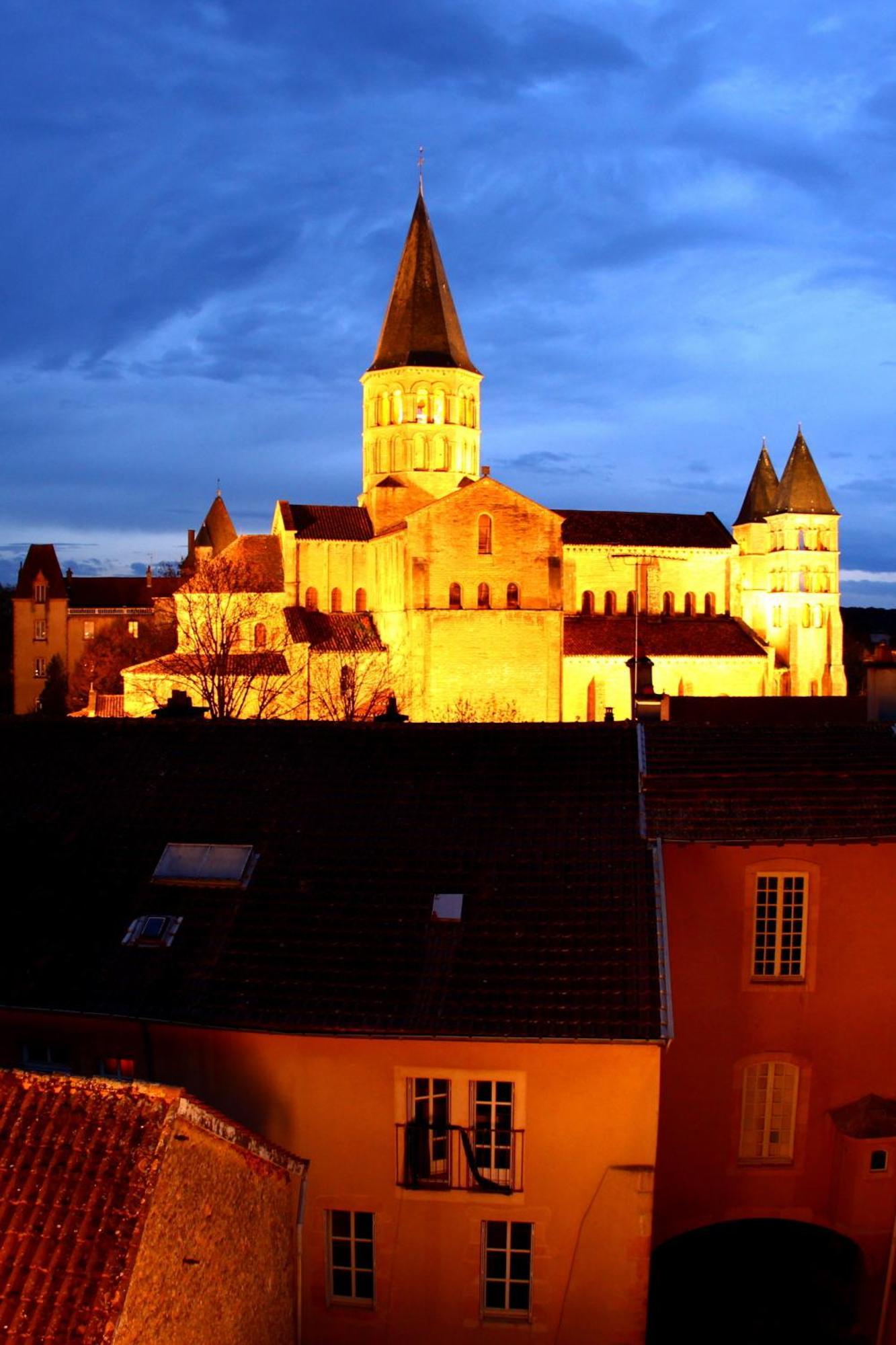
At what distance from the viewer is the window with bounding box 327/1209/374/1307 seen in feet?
42.0

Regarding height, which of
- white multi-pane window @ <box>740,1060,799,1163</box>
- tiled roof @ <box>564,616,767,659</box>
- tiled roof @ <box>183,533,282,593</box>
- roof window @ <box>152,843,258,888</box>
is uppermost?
tiled roof @ <box>183,533,282,593</box>

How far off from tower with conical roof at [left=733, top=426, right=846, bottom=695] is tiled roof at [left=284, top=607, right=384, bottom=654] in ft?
85.6

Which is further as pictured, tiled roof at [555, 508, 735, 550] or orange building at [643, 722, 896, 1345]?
tiled roof at [555, 508, 735, 550]

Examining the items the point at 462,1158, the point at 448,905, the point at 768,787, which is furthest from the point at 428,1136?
the point at 768,787

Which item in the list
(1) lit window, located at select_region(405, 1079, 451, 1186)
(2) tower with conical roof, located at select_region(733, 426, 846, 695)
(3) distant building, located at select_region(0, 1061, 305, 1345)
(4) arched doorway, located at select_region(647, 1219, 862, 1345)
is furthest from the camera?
(2) tower with conical roof, located at select_region(733, 426, 846, 695)

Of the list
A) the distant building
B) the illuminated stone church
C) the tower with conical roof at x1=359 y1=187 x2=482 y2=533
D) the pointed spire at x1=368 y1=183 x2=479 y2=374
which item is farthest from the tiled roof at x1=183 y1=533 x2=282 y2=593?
the distant building

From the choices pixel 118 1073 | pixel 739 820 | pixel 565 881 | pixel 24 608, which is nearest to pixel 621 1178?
pixel 565 881

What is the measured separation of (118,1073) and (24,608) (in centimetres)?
7755

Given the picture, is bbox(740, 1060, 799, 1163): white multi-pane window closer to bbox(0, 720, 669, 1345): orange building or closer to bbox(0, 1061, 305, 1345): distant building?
bbox(0, 720, 669, 1345): orange building

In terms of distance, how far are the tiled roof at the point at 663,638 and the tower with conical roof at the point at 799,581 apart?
568cm

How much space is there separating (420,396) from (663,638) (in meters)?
19.4

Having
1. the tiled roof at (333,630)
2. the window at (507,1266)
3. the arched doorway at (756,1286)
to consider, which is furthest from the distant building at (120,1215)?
the tiled roof at (333,630)

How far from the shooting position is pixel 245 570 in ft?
230

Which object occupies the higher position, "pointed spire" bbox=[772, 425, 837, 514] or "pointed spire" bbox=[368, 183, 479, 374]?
"pointed spire" bbox=[368, 183, 479, 374]
